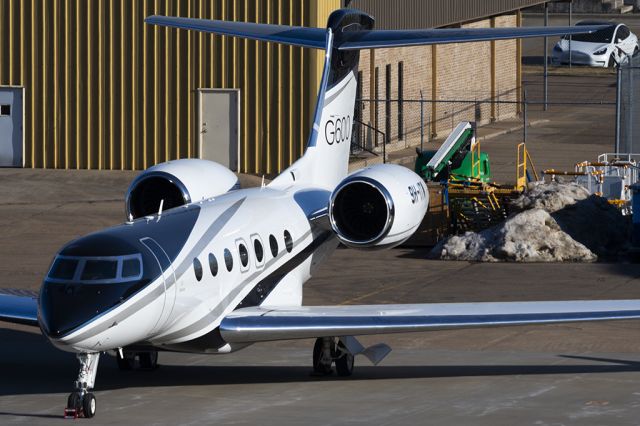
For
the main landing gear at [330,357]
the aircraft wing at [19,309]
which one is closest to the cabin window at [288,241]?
the main landing gear at [330,357]

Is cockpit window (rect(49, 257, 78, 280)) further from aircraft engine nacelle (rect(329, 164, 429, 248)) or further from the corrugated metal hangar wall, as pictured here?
the corrugated metal hangar wall

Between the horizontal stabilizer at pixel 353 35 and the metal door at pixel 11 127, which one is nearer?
the horizontal stabilizer at pixel 353 35

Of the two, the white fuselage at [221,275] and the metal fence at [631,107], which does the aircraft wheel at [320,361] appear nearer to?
the white fuselage at [221,275]

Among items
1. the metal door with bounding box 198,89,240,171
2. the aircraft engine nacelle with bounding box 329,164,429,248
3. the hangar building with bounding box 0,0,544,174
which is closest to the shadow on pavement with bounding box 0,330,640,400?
the aircraft engine nacelle with bounding box 329,164,429,248

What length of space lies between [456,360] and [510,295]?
210 inches

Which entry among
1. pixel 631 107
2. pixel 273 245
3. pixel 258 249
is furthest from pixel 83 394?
pixel 631 107

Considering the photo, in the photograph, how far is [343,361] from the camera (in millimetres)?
18656

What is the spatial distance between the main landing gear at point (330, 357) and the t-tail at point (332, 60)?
302 centimetres

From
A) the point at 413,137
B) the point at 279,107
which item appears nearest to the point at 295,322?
the point at 279,107

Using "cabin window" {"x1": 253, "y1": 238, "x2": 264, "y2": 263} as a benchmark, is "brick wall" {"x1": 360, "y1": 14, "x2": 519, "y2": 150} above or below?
above

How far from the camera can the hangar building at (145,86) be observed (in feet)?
122

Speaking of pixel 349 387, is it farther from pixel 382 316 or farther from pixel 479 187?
pixel 479 187

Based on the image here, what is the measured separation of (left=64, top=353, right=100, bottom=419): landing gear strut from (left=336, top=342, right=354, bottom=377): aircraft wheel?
3802mm

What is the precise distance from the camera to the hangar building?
122 feet
